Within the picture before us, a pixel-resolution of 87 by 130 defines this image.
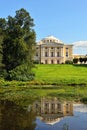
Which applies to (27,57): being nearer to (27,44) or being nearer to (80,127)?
(27,44)

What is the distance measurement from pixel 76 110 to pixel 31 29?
35.5 m

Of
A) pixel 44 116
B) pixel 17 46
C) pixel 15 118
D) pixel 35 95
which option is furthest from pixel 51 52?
pixel 15 118

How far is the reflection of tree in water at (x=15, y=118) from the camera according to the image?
2094 cm

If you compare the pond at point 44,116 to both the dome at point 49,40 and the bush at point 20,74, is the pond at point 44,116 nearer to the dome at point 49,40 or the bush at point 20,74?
the bush at point 20,74

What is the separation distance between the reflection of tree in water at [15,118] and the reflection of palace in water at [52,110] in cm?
94

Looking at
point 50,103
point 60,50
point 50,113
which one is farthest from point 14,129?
point 60,50

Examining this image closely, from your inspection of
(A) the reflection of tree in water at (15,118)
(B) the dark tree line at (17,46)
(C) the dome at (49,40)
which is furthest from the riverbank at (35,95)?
(C) the dome at (49,40)

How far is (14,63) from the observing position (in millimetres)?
61938

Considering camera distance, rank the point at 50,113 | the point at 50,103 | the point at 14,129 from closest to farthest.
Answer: the point at 14,129 < the point at 50,113 < the point at 50,103

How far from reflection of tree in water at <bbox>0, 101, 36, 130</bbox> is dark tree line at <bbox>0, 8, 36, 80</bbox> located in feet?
95.1

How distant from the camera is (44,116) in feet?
85.2

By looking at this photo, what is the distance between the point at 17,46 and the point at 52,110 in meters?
32.2

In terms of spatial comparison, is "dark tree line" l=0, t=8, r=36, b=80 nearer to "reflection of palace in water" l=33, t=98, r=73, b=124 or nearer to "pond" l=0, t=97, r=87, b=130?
"reflection of palace in water" l=33, t=98, r=73, b=124

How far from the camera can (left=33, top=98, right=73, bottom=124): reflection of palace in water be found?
2498cm
